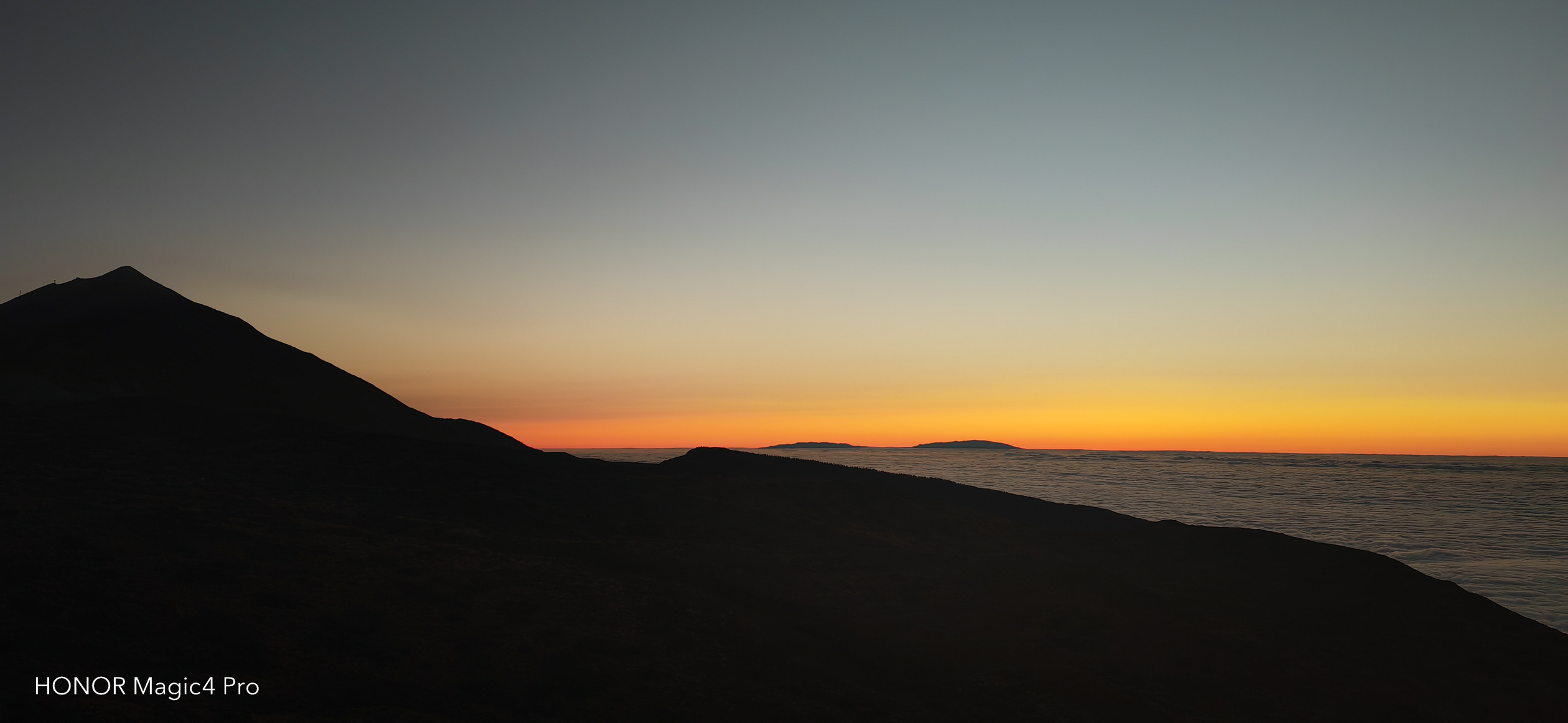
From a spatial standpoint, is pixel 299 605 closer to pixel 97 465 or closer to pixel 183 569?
pixel 183 569

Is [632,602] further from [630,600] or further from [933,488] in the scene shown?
[933,488]

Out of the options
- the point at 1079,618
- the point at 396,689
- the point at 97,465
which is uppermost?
the point at 97,465

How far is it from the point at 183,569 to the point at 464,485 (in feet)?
25.9

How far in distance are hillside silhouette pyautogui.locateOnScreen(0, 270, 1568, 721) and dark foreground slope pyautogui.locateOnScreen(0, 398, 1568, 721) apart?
6 centimetres

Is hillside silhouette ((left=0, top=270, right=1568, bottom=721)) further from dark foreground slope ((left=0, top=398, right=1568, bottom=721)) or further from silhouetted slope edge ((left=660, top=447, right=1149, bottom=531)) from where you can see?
silhouetted slope edge ((left=660, top=447, right=1149, bottom=531))

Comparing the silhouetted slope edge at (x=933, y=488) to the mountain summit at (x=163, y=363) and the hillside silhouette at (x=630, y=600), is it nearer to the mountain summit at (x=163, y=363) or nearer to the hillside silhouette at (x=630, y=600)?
the hillside silhouette at (x=630, y=600)

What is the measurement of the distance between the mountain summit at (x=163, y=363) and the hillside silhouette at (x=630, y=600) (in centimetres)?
158

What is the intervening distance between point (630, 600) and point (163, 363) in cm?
2613

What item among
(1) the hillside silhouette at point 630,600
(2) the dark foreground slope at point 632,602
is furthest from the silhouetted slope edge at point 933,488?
(2) the dark foreground slope at point 632,602

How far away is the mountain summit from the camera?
25781mm

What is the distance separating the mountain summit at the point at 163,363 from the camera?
25781mm

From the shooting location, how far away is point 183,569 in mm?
10469

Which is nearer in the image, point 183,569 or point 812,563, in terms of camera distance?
point 183,569

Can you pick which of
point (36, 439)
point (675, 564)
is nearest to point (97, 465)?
point (36, 439)
